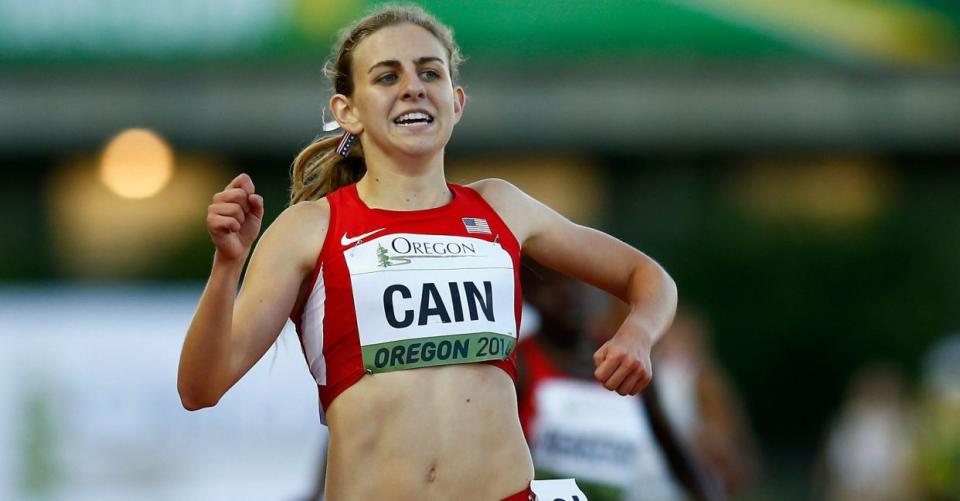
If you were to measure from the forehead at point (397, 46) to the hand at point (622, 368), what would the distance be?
0.89 meters

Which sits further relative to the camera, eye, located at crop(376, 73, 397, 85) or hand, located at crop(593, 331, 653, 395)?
eye, located at crop(376, 73, 397, 85)

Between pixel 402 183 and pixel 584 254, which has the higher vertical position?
pixel 402 183

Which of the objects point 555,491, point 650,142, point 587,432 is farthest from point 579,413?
point 650,142

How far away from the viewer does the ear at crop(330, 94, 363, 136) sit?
4.18 meters

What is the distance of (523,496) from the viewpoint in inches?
155

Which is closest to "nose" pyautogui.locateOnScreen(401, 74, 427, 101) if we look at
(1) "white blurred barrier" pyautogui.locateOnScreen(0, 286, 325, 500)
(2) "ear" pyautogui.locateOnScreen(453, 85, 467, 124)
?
(2) "ear" pyautogui.locateOnScreen(453, 85, 467, 124)

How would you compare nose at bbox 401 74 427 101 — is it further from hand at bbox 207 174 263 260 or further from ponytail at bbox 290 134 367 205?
hand at bbox 207 174 263 260

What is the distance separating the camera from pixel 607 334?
25.6 feet

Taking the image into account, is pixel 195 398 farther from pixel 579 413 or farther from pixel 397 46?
pixel 579 413

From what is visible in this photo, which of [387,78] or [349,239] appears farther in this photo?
[387,78]

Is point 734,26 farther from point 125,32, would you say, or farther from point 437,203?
point 437,203

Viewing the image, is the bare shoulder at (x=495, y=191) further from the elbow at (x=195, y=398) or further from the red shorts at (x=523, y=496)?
the elbow at (x=195, y=398)

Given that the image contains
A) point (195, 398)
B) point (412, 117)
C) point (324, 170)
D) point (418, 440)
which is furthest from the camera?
point (324, 170)

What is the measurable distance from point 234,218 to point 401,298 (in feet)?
1.62
